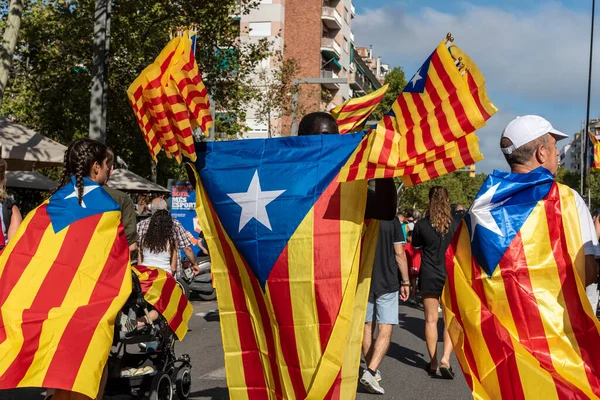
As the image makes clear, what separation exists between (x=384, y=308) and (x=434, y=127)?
4084 mm

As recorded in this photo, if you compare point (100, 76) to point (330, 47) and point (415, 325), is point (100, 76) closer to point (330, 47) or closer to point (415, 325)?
point (415, 325)

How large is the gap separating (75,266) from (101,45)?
9.50m

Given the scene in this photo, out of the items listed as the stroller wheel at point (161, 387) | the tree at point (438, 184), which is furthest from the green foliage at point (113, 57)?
the tree at point (438, 184)

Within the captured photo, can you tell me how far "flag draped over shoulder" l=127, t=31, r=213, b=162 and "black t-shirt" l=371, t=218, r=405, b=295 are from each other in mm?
3593

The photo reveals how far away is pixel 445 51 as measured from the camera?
12.8 feet

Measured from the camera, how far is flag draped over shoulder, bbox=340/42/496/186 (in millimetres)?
3785

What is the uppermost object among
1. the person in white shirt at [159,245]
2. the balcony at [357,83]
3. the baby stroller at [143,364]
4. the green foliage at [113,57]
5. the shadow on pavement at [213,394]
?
the balcony at [357,83]

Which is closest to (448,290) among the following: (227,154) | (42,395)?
(227,154)

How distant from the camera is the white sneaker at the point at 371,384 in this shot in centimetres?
720

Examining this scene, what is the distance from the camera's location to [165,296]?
19.7ft

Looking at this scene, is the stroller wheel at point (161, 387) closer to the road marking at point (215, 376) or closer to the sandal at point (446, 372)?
the road marking at point (215, 376)

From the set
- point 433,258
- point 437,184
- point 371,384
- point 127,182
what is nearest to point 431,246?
point 433,258

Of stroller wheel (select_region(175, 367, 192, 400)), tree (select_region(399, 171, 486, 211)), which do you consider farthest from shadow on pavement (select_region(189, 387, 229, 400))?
tree (select_region(399, 171, 486, 211))

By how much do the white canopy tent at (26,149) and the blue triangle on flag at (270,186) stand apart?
24.8 feet
